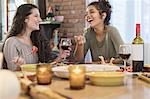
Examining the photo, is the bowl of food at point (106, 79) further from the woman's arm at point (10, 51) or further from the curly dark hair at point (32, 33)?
the curly dark hair at point (32, 33)

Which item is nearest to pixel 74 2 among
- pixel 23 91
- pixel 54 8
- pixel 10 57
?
pixel 54 8

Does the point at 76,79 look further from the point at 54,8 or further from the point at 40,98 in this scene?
the point at 54,8

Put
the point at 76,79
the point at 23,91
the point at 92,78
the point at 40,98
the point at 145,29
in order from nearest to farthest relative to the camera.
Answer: the point at 40,98 < the point at 23,91 < the point at 76,79 < the point at 92,78 < the point at 145,29

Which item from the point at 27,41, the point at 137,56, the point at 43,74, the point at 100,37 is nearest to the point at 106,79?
the point at 43,74

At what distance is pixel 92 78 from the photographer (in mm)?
1492

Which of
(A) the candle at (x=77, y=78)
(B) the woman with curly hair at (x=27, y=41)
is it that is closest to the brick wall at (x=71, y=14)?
(B) the woman with curly hair at (x=27, y=41)

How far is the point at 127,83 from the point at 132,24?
10.9 feet

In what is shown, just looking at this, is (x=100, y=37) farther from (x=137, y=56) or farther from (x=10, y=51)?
(x=137, y=56)

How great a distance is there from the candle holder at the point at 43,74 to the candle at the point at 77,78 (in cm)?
15

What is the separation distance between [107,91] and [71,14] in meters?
4.17

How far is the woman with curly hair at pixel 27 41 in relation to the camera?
2734mm

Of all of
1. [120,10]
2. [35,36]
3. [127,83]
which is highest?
[120,10]

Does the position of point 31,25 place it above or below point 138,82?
above

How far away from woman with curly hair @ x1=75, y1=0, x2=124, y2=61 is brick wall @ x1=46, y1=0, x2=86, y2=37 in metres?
1.84
